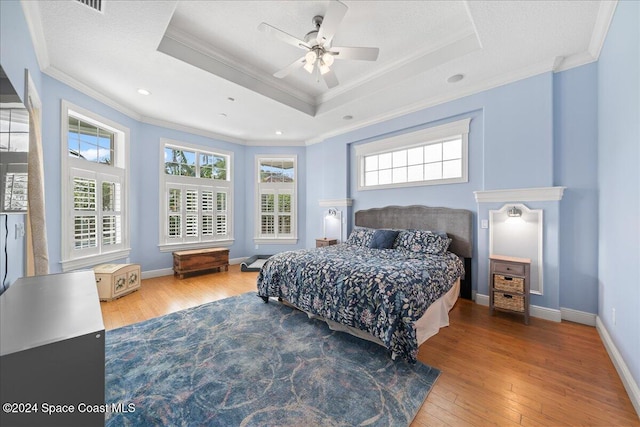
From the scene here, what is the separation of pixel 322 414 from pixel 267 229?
188 inches

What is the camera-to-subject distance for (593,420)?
1.50 meters

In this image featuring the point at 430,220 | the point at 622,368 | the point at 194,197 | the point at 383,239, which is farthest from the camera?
the point at 194,197

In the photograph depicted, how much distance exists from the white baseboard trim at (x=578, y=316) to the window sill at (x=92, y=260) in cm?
615

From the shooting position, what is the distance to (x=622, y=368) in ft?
6.04

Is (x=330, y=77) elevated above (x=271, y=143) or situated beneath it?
situated beneath

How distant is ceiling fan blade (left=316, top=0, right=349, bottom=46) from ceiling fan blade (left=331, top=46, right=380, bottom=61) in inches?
4.7

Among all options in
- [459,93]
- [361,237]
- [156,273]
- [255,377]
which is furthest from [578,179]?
[156,273]

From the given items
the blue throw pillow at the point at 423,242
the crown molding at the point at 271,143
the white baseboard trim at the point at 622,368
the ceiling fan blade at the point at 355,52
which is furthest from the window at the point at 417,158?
the white baseboard trim at the point at 622,368

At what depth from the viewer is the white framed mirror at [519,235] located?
2.94 meters

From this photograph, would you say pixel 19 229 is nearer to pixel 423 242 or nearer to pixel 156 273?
pixel 156 273

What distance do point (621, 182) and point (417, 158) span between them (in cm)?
245

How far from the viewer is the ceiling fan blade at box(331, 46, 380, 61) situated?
94.7 inches

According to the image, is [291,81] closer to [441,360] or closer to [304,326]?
[304,326]

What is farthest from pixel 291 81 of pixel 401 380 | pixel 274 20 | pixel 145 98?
pixel 401 380
